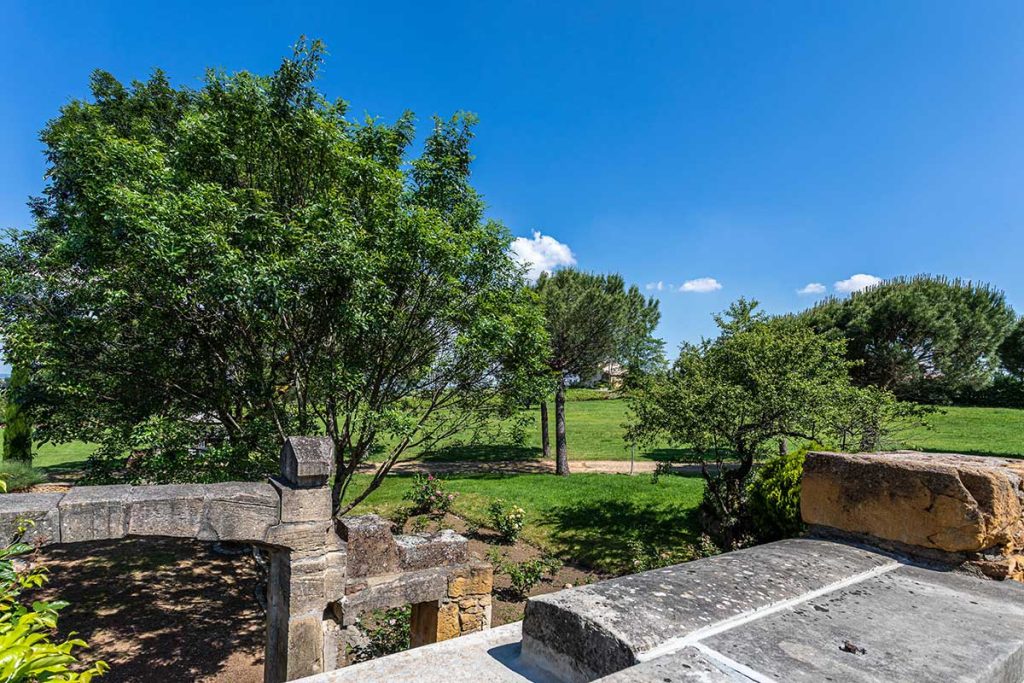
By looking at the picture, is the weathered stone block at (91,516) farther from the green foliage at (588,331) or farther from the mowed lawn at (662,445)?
the green foliage at (588,331)

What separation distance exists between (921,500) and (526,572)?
7.17 meters

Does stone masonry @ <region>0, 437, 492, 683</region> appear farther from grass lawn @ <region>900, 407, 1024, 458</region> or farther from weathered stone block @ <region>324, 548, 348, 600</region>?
grass lawn @ <region>900, 407, 1024, 458</region>

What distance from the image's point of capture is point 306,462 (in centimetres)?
397

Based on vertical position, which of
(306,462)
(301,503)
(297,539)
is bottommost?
(297,539)

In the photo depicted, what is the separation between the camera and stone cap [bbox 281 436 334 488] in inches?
156

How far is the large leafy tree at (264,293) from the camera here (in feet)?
18.1

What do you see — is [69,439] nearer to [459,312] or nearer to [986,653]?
[459,312]

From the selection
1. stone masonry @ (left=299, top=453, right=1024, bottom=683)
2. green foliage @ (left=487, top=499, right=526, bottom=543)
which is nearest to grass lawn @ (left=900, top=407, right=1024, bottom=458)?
green foliage @ (left=487, top=499, right=526, bottom=543)

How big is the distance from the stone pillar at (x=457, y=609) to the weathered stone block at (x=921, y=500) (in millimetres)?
4624

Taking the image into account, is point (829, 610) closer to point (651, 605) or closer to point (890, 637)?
point (890, 637)

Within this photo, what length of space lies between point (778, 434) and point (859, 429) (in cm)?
177

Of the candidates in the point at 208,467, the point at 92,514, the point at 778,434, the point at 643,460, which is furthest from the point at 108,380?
the point at 643,460

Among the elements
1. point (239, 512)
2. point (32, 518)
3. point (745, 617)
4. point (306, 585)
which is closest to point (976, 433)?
point (745, 617)

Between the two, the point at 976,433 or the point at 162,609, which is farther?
the point at 976,433
